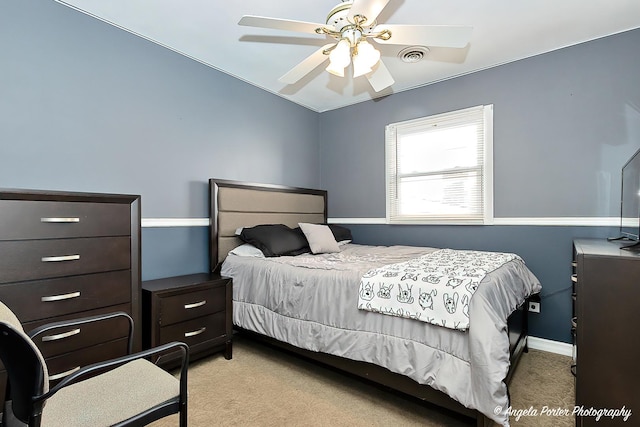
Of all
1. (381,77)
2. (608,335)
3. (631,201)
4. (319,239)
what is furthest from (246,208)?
(631,201)

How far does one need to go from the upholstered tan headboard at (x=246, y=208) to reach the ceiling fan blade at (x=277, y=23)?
151 cm

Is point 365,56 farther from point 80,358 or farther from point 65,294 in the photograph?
point 80,358

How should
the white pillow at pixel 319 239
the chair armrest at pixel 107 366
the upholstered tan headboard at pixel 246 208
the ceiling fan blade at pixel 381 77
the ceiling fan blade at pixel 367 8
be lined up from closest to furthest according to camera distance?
1. the chair armrest at pixel 107 366
2. the ceiling fan blade at pixel 367 8
3. the ceiling fan blade at pixel 381 77
4. the upholstered tan headboard at pixel 246 208
5. the white pillow at pixel 319 239

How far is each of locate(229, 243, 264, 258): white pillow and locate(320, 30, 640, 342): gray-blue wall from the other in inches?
70.6

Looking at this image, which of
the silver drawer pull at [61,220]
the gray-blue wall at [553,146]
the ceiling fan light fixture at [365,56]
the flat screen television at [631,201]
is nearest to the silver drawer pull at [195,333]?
the silver drawer pull at [61,220]

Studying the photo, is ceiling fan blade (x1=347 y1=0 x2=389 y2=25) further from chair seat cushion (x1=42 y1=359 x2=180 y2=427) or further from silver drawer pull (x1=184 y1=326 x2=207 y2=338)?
silver drawer pull (x1=184 y1=326 x2=207 y2=338)

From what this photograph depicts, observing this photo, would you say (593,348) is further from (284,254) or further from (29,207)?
(29,207)

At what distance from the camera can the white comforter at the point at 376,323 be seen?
1.46m

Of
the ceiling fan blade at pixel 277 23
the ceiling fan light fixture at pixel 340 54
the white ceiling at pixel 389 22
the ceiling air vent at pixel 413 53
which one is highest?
the white ceiling at pixel 389 22

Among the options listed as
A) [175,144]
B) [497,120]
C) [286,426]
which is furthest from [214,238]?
[497,120]

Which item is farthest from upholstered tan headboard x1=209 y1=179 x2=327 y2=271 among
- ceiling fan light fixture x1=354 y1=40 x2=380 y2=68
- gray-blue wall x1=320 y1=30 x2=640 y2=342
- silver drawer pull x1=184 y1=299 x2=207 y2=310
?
ceiling fan light fixture x1=354 y1=40 x2=380 y2=68

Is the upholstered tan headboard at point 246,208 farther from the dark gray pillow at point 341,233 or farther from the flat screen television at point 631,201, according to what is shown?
the flat screen television at point 631,201

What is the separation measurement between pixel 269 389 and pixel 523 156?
113 inches

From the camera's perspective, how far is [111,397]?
1.16 meters
